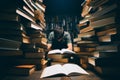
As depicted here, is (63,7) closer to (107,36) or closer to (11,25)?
(11,25)

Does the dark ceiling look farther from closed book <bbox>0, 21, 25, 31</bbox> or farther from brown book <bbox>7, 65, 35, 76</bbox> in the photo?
brown book <bbox>7, 65, 35, 76</bbox>

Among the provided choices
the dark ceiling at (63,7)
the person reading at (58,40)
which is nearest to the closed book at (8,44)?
the person reading at (58,40)

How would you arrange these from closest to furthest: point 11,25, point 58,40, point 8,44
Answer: point 8,44, point 11,25, point 58,40

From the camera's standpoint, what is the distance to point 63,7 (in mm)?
5859

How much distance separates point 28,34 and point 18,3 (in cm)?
50

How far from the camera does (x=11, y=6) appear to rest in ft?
6.16

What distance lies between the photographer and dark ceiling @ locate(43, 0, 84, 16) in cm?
567

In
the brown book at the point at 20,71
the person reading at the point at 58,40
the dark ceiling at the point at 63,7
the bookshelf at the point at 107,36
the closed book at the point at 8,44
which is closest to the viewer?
the closed book at the point at 8,44

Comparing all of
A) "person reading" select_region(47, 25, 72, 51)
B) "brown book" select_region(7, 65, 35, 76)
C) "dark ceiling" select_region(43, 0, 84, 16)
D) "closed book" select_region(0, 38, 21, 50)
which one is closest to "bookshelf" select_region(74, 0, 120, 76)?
"brown book" select_region(7, 65, 35, 76)

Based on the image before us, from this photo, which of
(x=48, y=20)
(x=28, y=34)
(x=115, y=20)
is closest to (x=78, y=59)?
(x=28, y=34)

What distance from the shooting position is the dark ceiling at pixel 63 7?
567 centimetres

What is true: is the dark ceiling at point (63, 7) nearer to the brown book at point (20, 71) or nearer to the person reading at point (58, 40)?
the person reading at point (58, 40)

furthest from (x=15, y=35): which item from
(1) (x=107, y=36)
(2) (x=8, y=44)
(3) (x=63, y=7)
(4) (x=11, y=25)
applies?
(3) (x=63, y=7)

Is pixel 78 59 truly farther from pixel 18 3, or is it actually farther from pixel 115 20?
pixel 18 3
